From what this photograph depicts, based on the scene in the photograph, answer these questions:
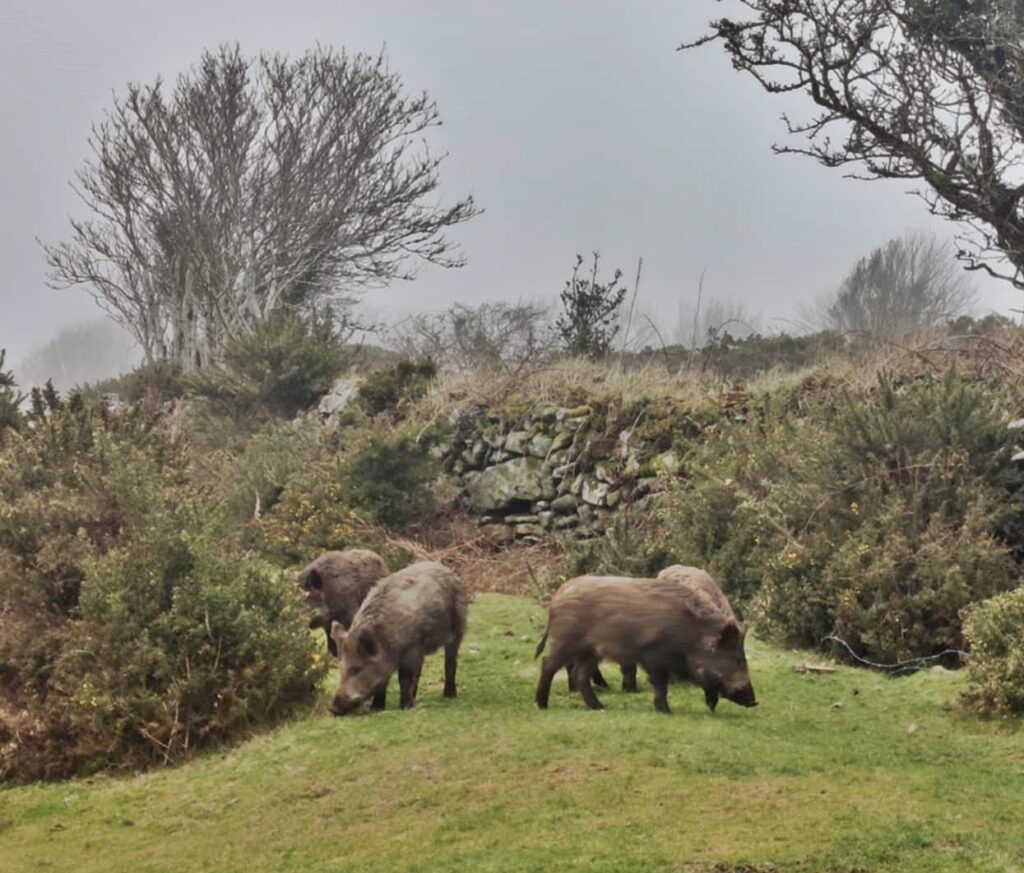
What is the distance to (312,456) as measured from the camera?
17375 millimetres

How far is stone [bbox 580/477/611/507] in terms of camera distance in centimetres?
1617

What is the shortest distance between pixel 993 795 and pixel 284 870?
152 inches

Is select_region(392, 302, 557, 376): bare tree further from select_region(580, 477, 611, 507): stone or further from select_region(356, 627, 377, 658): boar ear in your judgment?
select_region(356, 627, 377, 658): boar ear

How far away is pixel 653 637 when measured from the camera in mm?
7359

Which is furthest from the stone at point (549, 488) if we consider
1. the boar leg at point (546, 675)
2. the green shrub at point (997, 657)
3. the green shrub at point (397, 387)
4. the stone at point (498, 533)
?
the boar leg at point (546, 675)

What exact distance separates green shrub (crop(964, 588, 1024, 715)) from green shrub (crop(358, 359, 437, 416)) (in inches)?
498

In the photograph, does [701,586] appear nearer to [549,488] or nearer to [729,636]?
[729,636]

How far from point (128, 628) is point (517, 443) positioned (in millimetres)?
10332

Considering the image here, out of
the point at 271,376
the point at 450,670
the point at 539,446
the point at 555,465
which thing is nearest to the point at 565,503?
the point at 555,465

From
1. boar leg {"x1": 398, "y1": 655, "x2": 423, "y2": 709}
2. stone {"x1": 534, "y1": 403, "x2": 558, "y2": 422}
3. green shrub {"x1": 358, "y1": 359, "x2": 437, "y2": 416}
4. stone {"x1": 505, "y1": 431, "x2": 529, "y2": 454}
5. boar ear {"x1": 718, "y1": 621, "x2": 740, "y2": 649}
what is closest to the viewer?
boar ear {"x1": 718, "y1": 621, "x2": 740, "y2": 649}

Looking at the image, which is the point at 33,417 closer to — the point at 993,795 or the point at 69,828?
the point at 69,828

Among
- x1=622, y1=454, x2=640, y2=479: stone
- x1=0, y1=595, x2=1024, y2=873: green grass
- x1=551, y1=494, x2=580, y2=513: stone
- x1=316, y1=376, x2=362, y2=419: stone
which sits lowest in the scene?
x1=0, y1=595, x2=1024, y2=873: green grass

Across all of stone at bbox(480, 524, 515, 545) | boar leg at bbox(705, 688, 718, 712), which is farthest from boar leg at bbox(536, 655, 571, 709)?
stone at bbox(480, 524, 515, 545)

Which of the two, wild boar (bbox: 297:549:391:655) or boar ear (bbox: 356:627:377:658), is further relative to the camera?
wild boar (bbox: 297:549:391:655)
